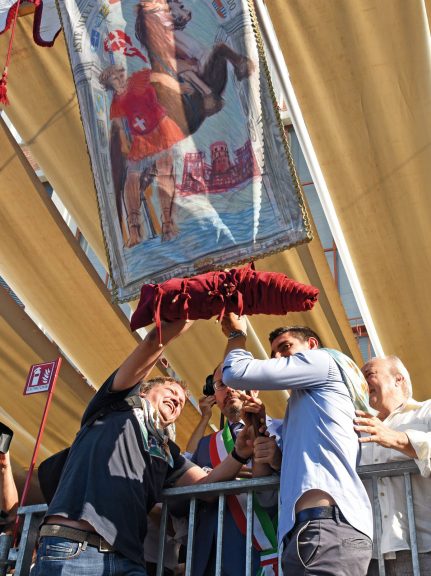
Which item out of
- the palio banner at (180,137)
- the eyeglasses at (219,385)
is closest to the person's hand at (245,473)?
the eyeglasses at (219,385)

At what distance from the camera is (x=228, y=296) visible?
284cm

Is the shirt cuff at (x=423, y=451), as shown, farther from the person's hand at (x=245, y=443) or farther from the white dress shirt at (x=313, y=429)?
the person's hand at (x=245, y=443)

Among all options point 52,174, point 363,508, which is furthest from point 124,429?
point 52,174

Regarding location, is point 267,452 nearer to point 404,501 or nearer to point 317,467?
point 317,467

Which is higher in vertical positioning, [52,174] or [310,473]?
[52,174]

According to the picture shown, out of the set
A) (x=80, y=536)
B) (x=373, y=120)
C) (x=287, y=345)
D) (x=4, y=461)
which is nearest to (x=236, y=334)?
(x=287, y=345)

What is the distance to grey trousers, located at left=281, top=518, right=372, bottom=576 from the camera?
2381 mm

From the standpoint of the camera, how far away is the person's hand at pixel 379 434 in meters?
2.70

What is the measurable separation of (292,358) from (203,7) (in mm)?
2465

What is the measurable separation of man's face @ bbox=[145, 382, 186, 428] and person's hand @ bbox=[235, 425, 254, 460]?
393 millimetres

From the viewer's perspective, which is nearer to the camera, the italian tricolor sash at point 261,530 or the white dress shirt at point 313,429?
the white dress shirt at point 313,429

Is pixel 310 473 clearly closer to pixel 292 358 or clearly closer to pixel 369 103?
pixel 292 358

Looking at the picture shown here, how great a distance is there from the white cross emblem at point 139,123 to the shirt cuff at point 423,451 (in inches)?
98.9

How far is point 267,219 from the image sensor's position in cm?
383
